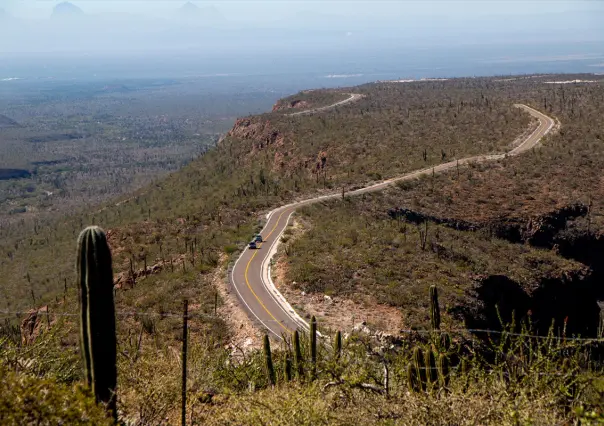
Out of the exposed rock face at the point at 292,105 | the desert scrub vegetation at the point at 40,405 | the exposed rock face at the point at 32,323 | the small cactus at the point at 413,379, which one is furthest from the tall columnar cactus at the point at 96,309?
the exposed rock face at the point at 292,105

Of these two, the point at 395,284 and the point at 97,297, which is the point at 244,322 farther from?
the point at 97,297

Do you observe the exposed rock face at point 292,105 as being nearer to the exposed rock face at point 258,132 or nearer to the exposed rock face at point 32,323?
the exposed rock face at point 258,132

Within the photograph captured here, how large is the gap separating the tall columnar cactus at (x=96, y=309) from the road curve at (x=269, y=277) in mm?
8860

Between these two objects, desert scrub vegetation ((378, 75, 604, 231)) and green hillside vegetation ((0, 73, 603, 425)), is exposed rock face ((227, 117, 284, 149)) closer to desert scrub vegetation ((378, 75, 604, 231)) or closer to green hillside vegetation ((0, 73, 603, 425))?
green hillside vegetation ((0, 73, 603, 425))

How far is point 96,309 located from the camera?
1273 cm

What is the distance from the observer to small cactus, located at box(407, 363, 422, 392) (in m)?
14.6

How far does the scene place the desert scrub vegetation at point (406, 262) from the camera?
1129 inches

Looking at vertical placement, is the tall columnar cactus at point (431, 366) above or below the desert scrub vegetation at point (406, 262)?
above

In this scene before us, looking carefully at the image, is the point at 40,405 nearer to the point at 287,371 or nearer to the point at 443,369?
the point at 287,371

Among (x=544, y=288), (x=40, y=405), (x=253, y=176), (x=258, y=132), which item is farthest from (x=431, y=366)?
(x=258, y=132)

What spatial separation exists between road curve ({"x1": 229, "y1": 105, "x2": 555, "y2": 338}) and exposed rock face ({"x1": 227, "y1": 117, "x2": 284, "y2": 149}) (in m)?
26.0

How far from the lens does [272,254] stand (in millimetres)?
36312

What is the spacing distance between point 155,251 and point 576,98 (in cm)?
6599

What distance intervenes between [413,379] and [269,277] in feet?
60.4
